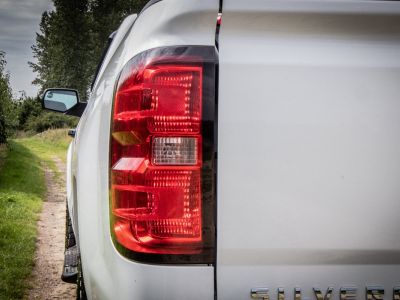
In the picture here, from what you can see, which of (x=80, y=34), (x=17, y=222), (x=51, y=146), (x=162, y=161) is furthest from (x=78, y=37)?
(x=162, y=161)

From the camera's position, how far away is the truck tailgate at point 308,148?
53.7 inches

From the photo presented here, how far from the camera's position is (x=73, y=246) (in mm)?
3670

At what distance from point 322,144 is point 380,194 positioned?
24 cm

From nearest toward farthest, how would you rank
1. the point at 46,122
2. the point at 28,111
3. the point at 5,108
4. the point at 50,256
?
the point at 50,256
the point at 5,108
the point at 46,122
the point at 28,111

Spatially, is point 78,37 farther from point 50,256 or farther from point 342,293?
point 342,293

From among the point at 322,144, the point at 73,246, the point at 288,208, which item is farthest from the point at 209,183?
the point at 73,246

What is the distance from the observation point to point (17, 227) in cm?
671

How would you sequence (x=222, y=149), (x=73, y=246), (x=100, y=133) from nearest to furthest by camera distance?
1. (x=222, y=149)
2. (x=100, y=133)
3. (x=73, y=246)

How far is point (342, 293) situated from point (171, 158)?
2.18ft

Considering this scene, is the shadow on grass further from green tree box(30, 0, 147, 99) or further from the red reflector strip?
green tree box(30, 0, 147, 99)

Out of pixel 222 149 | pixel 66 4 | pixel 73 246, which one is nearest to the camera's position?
pixel 222 149

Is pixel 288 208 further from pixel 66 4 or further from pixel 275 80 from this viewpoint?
pixel 66 4

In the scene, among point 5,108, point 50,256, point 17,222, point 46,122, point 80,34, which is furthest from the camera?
point 80,34

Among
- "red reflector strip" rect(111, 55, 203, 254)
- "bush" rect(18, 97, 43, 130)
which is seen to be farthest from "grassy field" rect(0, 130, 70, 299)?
"bush" rect(18, 97, 43, 130)
